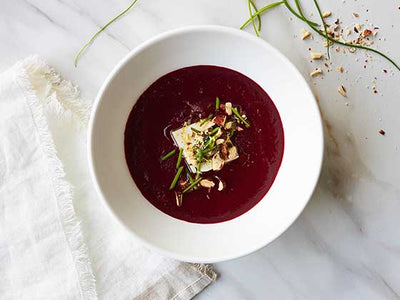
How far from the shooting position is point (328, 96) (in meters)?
1.49

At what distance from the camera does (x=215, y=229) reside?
1.44m

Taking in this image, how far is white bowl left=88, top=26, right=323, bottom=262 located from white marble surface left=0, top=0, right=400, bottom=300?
0.42 feet

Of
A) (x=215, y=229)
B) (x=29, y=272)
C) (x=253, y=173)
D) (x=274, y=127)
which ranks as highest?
(x=274, y=127)

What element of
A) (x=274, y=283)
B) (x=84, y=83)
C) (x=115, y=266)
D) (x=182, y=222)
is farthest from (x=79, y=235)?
(x=274, y=283)

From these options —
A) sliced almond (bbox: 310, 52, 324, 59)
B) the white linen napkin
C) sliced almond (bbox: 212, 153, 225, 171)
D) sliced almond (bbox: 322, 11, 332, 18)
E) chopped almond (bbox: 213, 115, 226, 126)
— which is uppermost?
sliced almond (bbox: 322, 11, 332, 18)

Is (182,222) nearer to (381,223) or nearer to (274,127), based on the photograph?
(274,127)

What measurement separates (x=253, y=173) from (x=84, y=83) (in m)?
0.53

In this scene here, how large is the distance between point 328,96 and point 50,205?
2.67 ft

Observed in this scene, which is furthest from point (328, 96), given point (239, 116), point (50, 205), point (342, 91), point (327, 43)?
point (50, 205)

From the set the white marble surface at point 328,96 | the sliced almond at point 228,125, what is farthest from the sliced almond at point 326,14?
the sliced almond at point 228,125

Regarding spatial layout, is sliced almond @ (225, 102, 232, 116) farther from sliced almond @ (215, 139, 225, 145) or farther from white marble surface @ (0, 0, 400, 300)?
white marble surface @ (0, 0, 400, 300)

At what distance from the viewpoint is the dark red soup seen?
1.44m

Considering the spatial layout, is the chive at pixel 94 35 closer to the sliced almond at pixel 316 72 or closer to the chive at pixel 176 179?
the chive at pixel 176 179

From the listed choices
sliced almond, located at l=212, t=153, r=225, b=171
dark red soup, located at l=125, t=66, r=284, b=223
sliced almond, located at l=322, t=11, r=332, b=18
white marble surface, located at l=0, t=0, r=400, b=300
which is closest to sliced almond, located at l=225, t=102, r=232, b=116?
dark red soup, located at l=125, t=66, r=284, b=223
